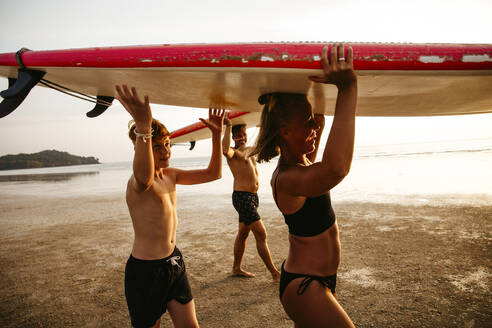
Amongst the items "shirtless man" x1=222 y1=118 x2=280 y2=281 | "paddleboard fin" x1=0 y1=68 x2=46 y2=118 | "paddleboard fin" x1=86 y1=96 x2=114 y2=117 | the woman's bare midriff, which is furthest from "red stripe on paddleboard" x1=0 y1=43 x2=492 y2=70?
"shirtless man" x1=222 y1=118 x2=280 y2=281

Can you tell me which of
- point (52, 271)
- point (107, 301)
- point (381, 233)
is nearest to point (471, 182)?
point (381, 233)

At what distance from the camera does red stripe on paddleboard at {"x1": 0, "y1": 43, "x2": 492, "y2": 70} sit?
1.41 meters

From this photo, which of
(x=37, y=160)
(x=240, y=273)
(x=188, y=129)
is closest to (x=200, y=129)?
(x=188, y=129)

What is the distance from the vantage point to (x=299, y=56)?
1386 mm

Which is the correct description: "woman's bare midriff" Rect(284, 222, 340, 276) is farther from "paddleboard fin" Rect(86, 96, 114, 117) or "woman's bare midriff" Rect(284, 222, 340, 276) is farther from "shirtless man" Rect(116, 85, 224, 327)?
"paddleboard fin" Rect(86, 96, 114, 117)

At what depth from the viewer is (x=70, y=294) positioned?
3.81m

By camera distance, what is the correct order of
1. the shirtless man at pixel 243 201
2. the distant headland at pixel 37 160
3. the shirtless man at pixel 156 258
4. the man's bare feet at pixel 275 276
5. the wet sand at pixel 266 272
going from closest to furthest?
the shirtless man at pixel 156 258 < the wet sand at pixel 266 272 < the man's bare feet at pixel 275 276 < the shirtless man at pixel 243 201 < the distant headland at pixel 37 160

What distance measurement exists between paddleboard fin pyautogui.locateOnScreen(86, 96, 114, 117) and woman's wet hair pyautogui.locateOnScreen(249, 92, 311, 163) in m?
1.44

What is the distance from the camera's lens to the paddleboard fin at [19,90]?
164 centimetres

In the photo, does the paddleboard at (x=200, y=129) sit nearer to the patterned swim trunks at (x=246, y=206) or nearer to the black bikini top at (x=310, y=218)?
the patterned swim trunks at (x=246, y=206)

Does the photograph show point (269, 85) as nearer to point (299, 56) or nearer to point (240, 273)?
point (299, 56)

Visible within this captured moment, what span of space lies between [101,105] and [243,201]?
253 cm

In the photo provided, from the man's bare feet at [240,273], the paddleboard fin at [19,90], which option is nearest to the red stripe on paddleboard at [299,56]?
the paddleboard fin at [19,90]

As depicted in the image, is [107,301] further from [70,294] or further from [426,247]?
[426,247]
